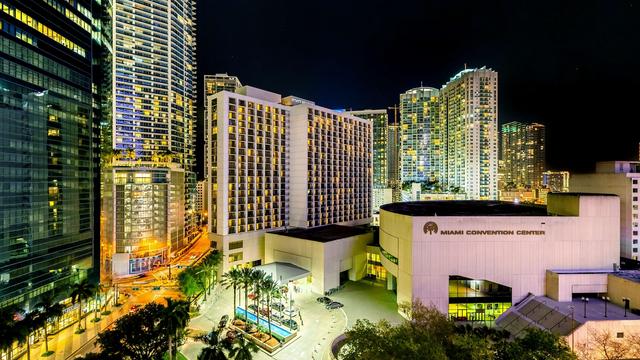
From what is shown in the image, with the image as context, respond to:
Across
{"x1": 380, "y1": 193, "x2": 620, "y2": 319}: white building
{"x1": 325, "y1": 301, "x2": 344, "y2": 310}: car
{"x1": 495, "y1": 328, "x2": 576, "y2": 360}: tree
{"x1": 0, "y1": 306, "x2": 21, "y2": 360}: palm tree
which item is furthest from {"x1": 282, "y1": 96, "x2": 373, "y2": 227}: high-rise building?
{"x1": 495, "y1": 328, "x2": 576, "y2": 360}: tree

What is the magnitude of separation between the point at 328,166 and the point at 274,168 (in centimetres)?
1752

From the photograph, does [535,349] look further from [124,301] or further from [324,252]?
[124,301]

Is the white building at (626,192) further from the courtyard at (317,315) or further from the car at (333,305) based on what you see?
the car at (333,305)

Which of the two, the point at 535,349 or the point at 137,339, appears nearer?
the point at 535,349

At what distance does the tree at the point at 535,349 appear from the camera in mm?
23812

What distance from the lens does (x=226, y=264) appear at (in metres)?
64.2

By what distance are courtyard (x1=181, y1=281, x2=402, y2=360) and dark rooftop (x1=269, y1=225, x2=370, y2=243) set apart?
1057cm

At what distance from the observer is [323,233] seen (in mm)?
69688

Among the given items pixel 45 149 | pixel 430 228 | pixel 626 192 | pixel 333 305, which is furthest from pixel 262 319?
pixel 626 192

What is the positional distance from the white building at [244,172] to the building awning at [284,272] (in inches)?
457

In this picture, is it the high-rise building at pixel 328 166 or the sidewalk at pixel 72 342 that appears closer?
the sidewalk at pixel 72 342

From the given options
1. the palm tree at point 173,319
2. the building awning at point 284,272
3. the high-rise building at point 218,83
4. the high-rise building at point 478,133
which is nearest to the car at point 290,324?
the building awning at point 284,272

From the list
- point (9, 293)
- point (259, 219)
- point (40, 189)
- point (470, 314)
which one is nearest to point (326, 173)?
point (259, 219)

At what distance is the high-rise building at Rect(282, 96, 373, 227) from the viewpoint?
3125 inches
